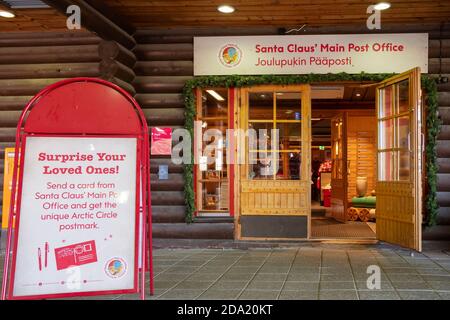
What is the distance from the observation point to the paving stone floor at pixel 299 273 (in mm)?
5219

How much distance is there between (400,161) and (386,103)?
0.99 m

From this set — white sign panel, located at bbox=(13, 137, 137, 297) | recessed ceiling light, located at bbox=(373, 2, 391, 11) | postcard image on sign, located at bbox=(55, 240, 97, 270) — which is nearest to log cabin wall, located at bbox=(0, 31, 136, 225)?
white sign panel, located at bbox=(13, 137, 137, 297)

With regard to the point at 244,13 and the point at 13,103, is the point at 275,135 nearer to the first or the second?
the point at 244,13

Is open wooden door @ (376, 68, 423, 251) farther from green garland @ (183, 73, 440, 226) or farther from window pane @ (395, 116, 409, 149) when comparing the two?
green garland @ (183, 73, 440, 226)

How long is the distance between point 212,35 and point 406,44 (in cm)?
302

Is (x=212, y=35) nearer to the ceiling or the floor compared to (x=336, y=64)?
nearer to the ceiling

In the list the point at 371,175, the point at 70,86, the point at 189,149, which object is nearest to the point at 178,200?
the point at 189,149

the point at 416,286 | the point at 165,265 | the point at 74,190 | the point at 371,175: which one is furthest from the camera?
the point at 371,175

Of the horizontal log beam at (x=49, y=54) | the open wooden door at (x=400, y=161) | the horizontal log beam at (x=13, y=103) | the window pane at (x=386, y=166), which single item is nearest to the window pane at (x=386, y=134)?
the open wooden door at (x=400, y=161)

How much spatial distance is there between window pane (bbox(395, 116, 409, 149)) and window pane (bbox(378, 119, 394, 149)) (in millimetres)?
153

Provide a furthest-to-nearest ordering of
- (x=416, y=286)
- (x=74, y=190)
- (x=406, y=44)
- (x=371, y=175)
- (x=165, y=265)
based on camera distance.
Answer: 1. (x=371, y=175)
2. (x=406, y=44)
3. (x=165, y=265)
4. (x=416, y=286)
5. (x=74, y=190)

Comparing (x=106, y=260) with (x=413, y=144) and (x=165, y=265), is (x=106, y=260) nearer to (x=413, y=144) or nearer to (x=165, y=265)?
(x=165, y=265)
